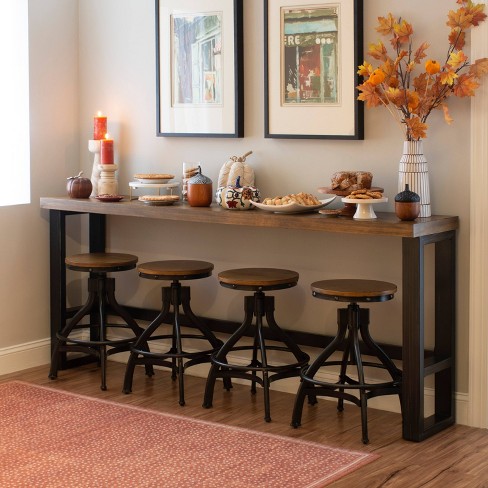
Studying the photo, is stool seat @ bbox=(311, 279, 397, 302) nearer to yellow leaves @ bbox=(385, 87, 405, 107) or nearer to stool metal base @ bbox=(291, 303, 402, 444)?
stool metal base @ bbox=(291, 303, 402, 444)

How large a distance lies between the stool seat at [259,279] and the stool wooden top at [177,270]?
0.20 metres

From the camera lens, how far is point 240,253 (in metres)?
4.82

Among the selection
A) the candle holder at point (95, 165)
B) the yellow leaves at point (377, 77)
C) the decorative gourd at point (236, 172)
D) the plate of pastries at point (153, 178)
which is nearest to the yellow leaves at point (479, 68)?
the yellow leaves at point (377, 77)

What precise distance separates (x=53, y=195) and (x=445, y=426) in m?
2.43

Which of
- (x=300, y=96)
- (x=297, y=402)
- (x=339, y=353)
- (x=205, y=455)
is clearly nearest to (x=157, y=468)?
(x=205, y=455)

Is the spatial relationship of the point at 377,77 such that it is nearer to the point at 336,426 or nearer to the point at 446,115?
the point at 446,115

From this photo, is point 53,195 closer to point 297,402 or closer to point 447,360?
point 297,402

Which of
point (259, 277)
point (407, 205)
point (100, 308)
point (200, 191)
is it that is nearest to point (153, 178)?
point (200, 191)

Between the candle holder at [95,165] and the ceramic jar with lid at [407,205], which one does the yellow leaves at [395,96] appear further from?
the candle holder at [95,165]

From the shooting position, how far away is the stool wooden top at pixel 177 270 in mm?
4535

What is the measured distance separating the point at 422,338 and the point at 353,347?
31 centimetres

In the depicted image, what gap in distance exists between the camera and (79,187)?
4.98 metres

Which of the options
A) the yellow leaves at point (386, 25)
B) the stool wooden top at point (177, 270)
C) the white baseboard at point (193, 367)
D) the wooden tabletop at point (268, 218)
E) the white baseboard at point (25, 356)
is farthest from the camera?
the white baseboard at point (25, 356)

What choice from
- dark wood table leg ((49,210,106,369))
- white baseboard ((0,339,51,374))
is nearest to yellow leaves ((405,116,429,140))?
dark wood table leg ((49,210,106,369))
